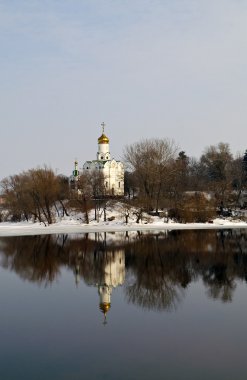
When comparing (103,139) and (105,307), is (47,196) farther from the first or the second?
(105,307)

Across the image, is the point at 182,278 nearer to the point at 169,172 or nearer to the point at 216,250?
the point at 216,250

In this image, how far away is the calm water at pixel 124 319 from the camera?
812 centimetres

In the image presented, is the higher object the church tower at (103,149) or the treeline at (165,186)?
the church tower at (103,149)

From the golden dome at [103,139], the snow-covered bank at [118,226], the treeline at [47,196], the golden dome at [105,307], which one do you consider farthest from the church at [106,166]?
the golden dome at [105,307]

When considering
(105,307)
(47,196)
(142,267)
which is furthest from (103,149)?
(105,307)

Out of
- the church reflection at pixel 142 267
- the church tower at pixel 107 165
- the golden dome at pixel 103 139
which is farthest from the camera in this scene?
the golden dome at pixel 103 139

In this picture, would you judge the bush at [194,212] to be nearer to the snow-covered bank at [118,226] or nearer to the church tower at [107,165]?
the snow-covered bank at [118,226]

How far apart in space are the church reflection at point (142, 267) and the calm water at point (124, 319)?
0.04 metres

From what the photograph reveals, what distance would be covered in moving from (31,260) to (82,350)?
1476 centimetres

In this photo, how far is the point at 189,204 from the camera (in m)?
53.6

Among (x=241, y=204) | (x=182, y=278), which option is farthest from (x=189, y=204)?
(x=182, y=278)

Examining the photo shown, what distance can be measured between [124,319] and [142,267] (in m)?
8.63

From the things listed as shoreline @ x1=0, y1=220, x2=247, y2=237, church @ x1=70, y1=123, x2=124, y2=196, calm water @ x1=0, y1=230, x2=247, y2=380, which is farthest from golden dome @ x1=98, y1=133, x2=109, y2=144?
calm water @ x1=0, y1=230, x2=247, y2=380

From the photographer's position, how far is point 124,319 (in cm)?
1132
